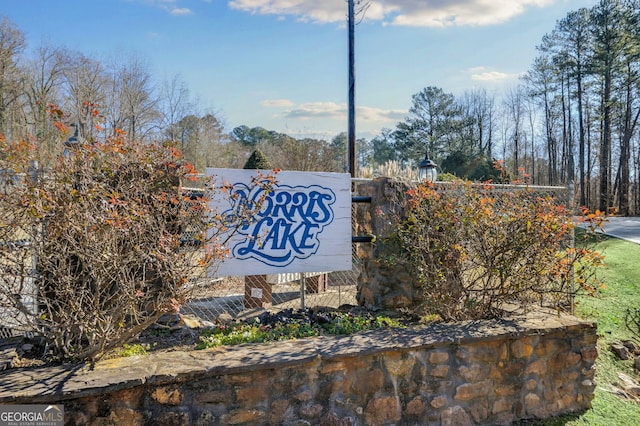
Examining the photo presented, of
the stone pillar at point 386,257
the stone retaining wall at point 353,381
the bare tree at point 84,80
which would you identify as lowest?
the stone retaining wall at point 353,381

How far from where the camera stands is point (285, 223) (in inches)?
138

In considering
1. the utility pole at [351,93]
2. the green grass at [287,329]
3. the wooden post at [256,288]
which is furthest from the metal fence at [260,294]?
the utility pole at [351,93]

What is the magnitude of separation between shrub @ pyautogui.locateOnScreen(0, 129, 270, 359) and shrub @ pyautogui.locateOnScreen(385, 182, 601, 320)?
5.40 ft

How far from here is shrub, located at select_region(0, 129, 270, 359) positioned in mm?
2281

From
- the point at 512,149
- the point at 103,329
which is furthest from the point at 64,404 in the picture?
the point at 512,149

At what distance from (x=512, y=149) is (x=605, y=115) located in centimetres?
785

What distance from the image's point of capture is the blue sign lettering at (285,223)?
3.40 metres

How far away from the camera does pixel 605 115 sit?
21.3 m

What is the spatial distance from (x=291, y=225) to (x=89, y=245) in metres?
1.60

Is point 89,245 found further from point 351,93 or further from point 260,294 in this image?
point 351,93

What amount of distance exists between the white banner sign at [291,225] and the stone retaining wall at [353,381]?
883 mm

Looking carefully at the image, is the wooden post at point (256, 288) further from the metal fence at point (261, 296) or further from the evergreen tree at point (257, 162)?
the evergreen tree at point (257, 162)

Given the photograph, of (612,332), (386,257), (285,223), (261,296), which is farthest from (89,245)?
(612,332)

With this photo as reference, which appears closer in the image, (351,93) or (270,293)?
(270,293)
